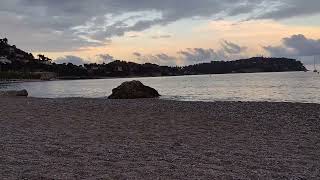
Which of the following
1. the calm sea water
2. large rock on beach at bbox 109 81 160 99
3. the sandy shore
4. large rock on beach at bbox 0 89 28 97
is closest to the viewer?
the sandy shore

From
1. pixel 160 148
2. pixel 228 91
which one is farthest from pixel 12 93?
pixel 160 148

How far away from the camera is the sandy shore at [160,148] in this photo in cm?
830

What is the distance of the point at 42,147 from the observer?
36.4 feet

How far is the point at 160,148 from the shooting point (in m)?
11.2

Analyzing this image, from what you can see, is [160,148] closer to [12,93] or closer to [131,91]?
[131,91]

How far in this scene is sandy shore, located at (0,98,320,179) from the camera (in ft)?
27.2

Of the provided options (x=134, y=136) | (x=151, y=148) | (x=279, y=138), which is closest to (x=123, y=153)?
(x=151, y=148)

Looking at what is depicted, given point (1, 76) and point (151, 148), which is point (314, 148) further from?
point (1, 76)

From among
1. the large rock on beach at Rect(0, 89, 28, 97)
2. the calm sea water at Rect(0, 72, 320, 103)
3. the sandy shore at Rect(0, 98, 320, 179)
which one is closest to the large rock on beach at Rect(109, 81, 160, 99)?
the calm sea water at Rect(0, 72, 320, 103)

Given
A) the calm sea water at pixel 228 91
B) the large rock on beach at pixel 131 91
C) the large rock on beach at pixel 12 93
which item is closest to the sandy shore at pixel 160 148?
the large rock on beach at pixel 131 91

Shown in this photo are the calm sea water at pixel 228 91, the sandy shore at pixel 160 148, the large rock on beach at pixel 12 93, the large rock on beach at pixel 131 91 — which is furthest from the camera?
the large rock on beach at pixel 12 93

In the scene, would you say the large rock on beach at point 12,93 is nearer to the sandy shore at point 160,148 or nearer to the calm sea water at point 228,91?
the calm sea water at point 228,91

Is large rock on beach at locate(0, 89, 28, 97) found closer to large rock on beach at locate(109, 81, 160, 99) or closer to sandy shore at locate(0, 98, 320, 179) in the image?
large rock on beach at locate(109, 81, 160, 99)

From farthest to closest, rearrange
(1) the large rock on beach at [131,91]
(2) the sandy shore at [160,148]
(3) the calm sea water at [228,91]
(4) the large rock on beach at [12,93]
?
(4) the large rock on beach at [12,93]
(3) the calm sea water at [228,91]
(1) the large rock on beach at [131,91]
(2) the sandy shore at [160,148]
